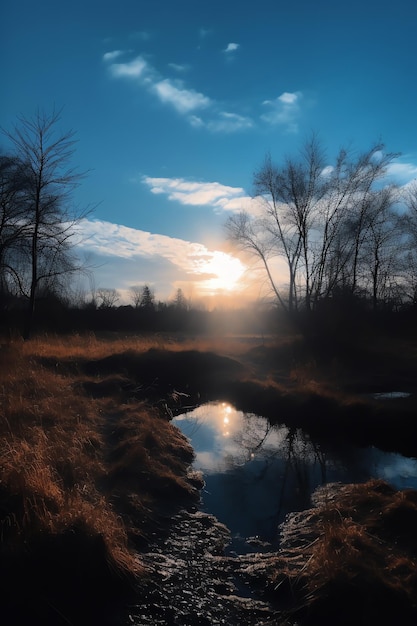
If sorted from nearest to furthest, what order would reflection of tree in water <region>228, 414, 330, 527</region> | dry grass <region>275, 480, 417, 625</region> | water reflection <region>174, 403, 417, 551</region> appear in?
dry grass <region>275, 480, 417, 625</region>
water reflection <region>174, 403, 417, 551</region>
reflection of tree in water <region>228, 414, 330, 527</region>

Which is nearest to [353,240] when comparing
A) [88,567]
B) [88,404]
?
[88,404]

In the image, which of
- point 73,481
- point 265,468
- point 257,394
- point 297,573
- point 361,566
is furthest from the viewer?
point 257,394

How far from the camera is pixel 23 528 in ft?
12.6

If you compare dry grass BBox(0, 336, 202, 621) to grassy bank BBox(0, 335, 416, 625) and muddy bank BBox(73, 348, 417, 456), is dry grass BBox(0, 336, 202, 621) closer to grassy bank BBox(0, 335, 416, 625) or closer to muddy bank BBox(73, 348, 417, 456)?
grassy bank BBox(0, 335, 416, 625)

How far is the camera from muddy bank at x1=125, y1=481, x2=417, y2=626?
3695mm

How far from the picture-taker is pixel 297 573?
4.38 meters

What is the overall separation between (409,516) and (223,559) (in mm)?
2246

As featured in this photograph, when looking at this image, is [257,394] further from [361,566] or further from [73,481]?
[361,566]

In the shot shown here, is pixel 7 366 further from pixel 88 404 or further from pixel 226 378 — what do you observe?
pixel 226 378

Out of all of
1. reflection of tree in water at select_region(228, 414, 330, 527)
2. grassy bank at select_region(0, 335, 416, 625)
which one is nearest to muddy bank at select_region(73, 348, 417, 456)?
grassy bank at select_region(0, 335, 416, 625)

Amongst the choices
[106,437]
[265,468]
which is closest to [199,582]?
[106,437]

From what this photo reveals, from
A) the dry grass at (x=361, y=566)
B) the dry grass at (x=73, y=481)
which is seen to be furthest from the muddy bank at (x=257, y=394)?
the dry grass at (x=361, y=566)

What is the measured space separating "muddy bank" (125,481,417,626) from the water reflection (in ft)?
1.57

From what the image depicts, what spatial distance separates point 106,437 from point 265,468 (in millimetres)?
3125
